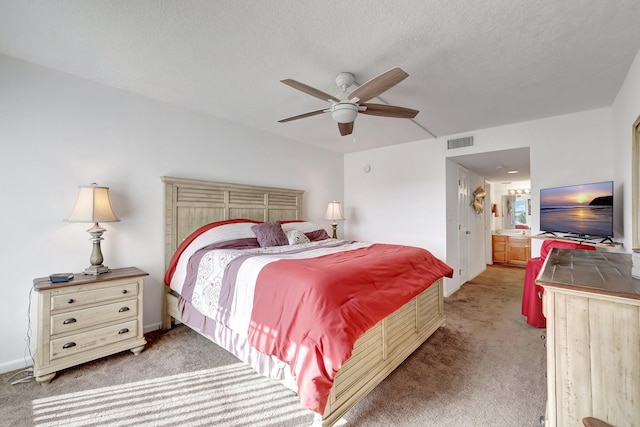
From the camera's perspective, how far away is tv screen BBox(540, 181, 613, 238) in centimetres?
257

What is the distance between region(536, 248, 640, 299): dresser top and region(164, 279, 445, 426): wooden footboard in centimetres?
111

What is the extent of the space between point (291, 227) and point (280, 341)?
2.27m

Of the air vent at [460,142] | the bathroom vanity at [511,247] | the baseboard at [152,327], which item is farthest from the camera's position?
the bathroom vanity at [511,247]

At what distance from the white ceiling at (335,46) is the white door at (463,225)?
6.42ft

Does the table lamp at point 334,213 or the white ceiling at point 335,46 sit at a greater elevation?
the white ceiling at point 335,46

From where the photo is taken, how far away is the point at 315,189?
4.87 m

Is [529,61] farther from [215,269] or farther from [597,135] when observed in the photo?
[215,269]

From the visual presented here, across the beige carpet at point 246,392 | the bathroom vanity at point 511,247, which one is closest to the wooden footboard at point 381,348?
the beige carpet at point 246,392

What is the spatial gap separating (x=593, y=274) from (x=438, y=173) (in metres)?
3.20

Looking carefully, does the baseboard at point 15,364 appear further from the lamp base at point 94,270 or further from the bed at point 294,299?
the bed at point 294,299

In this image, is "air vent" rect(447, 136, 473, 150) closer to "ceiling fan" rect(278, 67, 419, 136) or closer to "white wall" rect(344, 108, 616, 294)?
"white wall" rect(344, 108, 616, 294)

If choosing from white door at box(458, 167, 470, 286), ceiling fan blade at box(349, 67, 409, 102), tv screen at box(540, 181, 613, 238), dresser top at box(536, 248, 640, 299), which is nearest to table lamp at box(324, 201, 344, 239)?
white door at box(458, 167, 470, 286)

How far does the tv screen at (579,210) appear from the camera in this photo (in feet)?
8.42

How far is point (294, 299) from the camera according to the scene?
5.49ft
